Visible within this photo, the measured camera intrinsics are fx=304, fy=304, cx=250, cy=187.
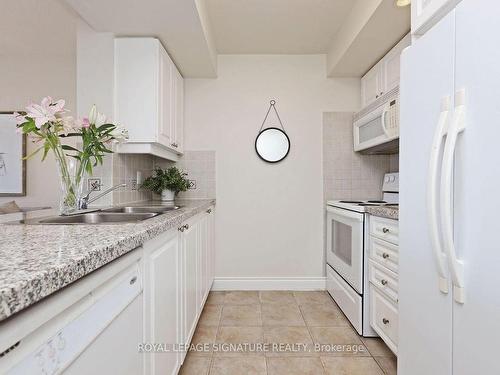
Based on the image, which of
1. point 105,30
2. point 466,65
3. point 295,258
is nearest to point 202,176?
point 295,258

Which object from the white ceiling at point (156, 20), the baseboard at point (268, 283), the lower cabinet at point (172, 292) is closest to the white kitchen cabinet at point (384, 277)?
the baseboard at point (268, 283)

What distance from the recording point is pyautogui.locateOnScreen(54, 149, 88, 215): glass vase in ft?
5.12

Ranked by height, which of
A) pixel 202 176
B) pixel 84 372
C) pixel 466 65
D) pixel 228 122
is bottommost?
pixel 84 372

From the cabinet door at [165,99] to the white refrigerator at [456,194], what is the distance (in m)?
1.72

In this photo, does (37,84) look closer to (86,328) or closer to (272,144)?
(272,144)

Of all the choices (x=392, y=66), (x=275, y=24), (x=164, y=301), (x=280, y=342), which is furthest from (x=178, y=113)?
(x=280, y=342)

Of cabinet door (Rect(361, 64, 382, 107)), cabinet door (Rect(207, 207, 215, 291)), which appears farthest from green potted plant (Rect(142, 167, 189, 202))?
cabinet door (Rect(361, 64, 382, 107))

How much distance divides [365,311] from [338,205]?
3.02ft

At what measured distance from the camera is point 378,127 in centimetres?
251

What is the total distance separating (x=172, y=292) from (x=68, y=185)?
2.57 ft

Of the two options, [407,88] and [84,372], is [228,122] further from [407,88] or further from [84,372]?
[84,372]

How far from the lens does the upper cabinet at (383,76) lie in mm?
2328

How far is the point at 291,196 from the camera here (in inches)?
126

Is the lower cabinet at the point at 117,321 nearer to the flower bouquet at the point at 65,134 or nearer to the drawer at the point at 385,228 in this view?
the flower bouquet at the point at 65,134
